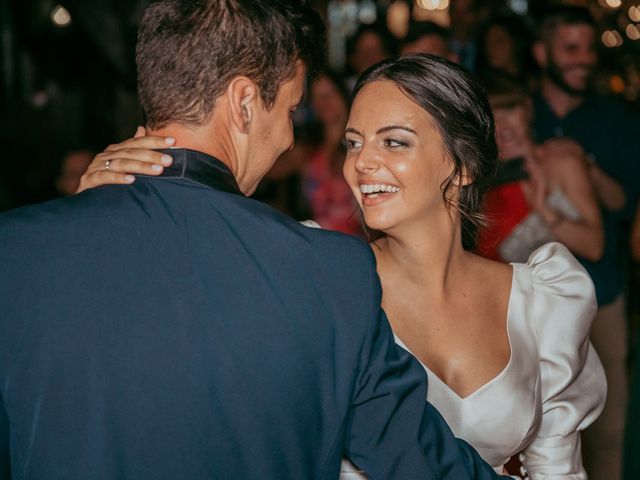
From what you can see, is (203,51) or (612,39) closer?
(203,51)

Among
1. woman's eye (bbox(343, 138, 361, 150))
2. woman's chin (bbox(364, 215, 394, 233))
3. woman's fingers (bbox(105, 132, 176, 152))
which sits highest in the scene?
woman's fingers (bbox(105, 132, 176, 152))

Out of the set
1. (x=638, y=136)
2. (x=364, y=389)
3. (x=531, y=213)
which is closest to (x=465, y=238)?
(x=531, y=213)

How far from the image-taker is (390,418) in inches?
54.9

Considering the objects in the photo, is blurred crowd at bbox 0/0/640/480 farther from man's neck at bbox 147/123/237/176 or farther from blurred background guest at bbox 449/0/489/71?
man's neck at bbox 147/123/237/176

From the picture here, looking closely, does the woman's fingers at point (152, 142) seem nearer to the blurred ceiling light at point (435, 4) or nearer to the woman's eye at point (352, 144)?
the woman's eye at point (352, 144)

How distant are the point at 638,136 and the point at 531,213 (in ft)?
2.79

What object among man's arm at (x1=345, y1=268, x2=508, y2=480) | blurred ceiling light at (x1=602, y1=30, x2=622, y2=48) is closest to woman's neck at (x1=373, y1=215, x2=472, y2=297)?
man's arm at (x1=345, y1=268, x2=508, y2=480)

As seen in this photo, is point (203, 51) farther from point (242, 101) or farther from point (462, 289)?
point (462, 289)

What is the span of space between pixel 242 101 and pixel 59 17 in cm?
740

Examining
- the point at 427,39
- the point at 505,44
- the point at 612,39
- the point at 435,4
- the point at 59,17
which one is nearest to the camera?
the point at 427,39

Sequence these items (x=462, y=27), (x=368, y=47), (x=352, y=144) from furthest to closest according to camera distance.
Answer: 1. (x=462, y=27)
2. (x=368, y=47)
3. (x=352, y=144)

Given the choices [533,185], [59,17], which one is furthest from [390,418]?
[59,17]

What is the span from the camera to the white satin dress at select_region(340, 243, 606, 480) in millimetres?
2047

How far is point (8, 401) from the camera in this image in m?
1.26
